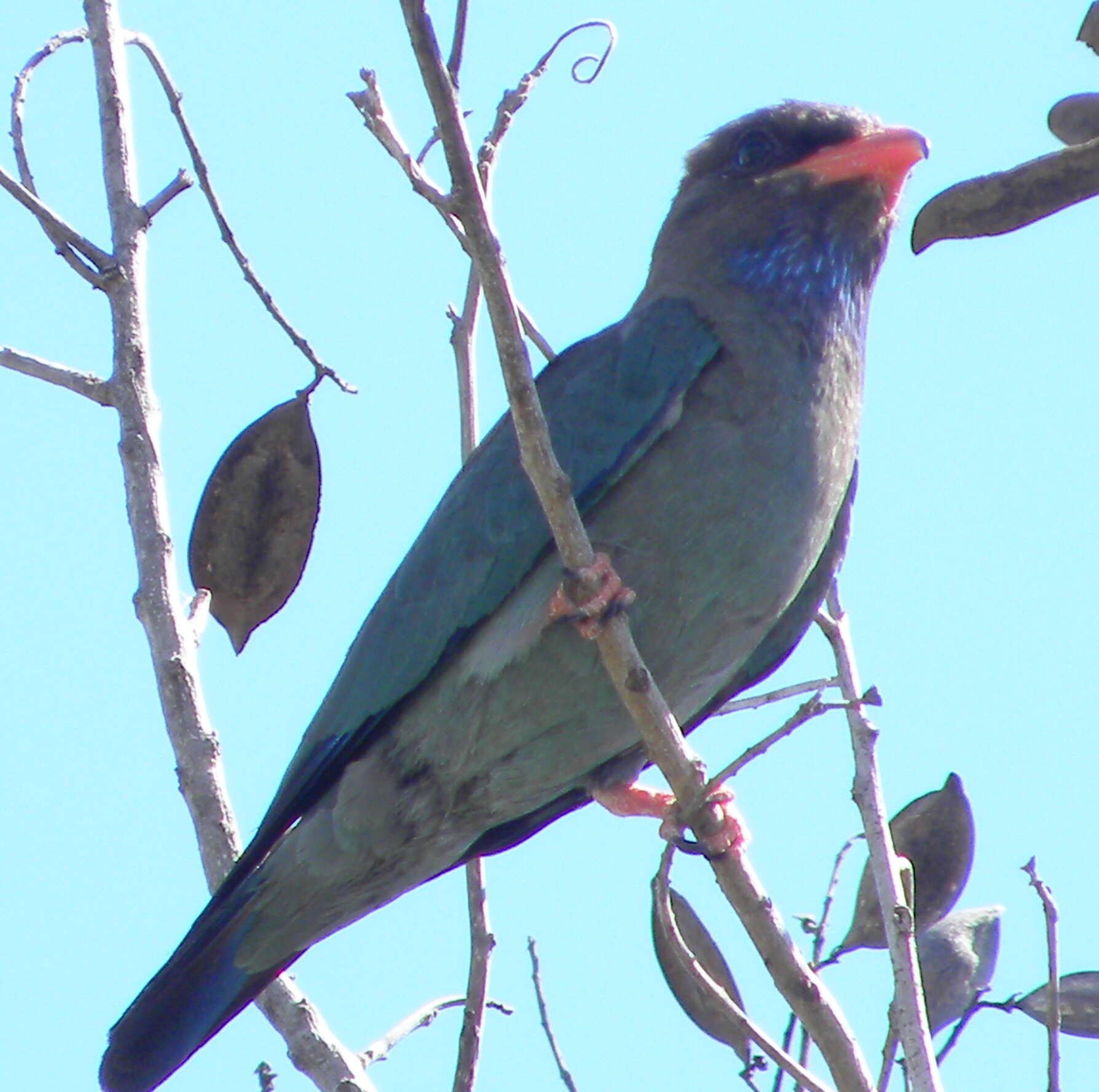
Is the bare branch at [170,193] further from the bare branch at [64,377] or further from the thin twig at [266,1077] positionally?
the thin twig at [266,1077]

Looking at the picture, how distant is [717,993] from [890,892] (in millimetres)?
387

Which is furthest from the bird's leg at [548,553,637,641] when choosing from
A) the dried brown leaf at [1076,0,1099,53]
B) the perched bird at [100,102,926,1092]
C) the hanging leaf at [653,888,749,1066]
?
the dried brown leaf at [1076,0,1099,53]

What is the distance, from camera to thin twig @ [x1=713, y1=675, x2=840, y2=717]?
347cm

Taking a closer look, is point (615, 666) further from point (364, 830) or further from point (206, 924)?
point (206, 924)

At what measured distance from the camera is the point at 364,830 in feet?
12.8

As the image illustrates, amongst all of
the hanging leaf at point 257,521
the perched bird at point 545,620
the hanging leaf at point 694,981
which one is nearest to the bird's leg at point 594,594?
the perched bird at point 545,620

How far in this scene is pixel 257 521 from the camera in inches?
157

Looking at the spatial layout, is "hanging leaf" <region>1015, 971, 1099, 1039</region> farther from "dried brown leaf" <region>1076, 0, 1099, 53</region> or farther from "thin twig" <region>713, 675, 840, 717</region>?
"dried brown leaf" <region>1076, 0, 1099, 53</region>

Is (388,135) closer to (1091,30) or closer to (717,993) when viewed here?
(1091,30)

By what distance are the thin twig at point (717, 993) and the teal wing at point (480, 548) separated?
36.0 inches

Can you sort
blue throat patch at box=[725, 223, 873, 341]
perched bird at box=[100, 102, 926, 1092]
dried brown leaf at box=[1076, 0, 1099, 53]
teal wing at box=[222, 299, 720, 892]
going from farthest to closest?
blue throat patch at box=[725, 223, 873, 341], teal wing at box=[222, 299, 720, 892], perched bird at box=[100, 102, 926, 1092], dried brown leaf at box=[1076, 0, 1099, 53]

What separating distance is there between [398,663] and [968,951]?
55.4 inches

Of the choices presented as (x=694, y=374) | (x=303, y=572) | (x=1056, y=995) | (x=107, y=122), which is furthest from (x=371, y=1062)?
(x=107, y=122)

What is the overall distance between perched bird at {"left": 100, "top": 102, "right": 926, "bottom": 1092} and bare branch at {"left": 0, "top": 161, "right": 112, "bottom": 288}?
99 cm
